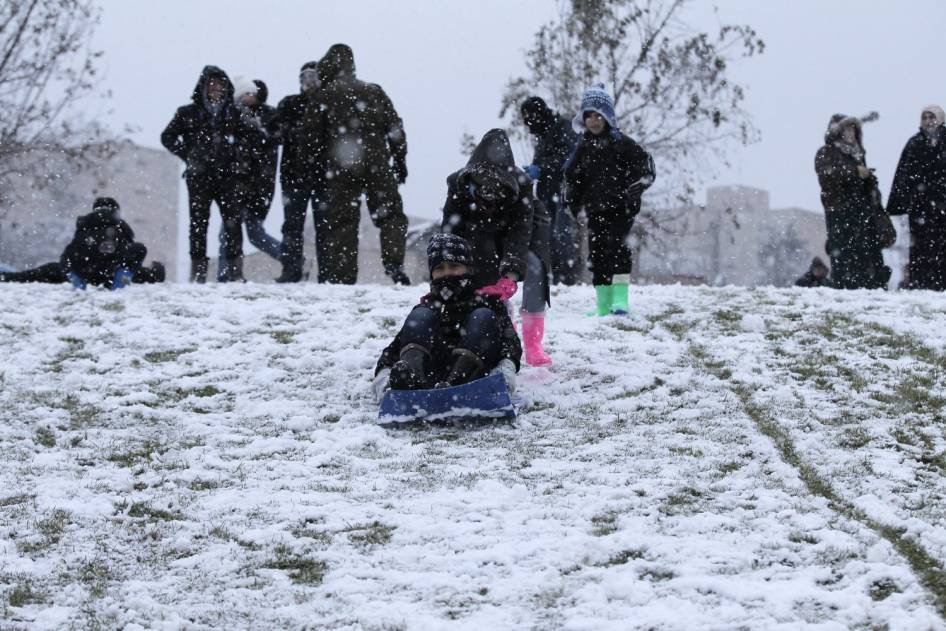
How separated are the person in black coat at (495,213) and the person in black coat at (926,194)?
5432 mm

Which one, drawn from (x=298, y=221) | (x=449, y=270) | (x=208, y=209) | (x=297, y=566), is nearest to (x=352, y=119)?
(x=298, y=221)

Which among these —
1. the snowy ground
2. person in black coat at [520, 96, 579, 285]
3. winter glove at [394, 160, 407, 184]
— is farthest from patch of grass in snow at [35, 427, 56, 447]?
person in black coat at [520, 96, 579, 285]

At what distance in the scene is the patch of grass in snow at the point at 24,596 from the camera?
→ 3.93m

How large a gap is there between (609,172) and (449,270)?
2.55 m

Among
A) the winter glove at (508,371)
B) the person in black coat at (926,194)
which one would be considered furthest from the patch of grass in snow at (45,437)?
the person in black coat at (926,194)

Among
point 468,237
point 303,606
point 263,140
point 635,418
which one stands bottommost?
point 303,606

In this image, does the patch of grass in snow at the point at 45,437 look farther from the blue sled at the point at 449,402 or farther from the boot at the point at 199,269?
the boot at the point at 199,269

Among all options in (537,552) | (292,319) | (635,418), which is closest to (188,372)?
(292,319)

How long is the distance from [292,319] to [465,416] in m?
3.21

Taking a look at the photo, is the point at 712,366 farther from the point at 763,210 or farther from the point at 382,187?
the point at 763,210

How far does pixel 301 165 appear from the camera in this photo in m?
11.2

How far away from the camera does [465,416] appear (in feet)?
21.4

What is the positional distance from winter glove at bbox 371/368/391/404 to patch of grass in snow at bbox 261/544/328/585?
2278 mm

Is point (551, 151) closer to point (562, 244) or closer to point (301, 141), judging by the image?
point (562, 244)
